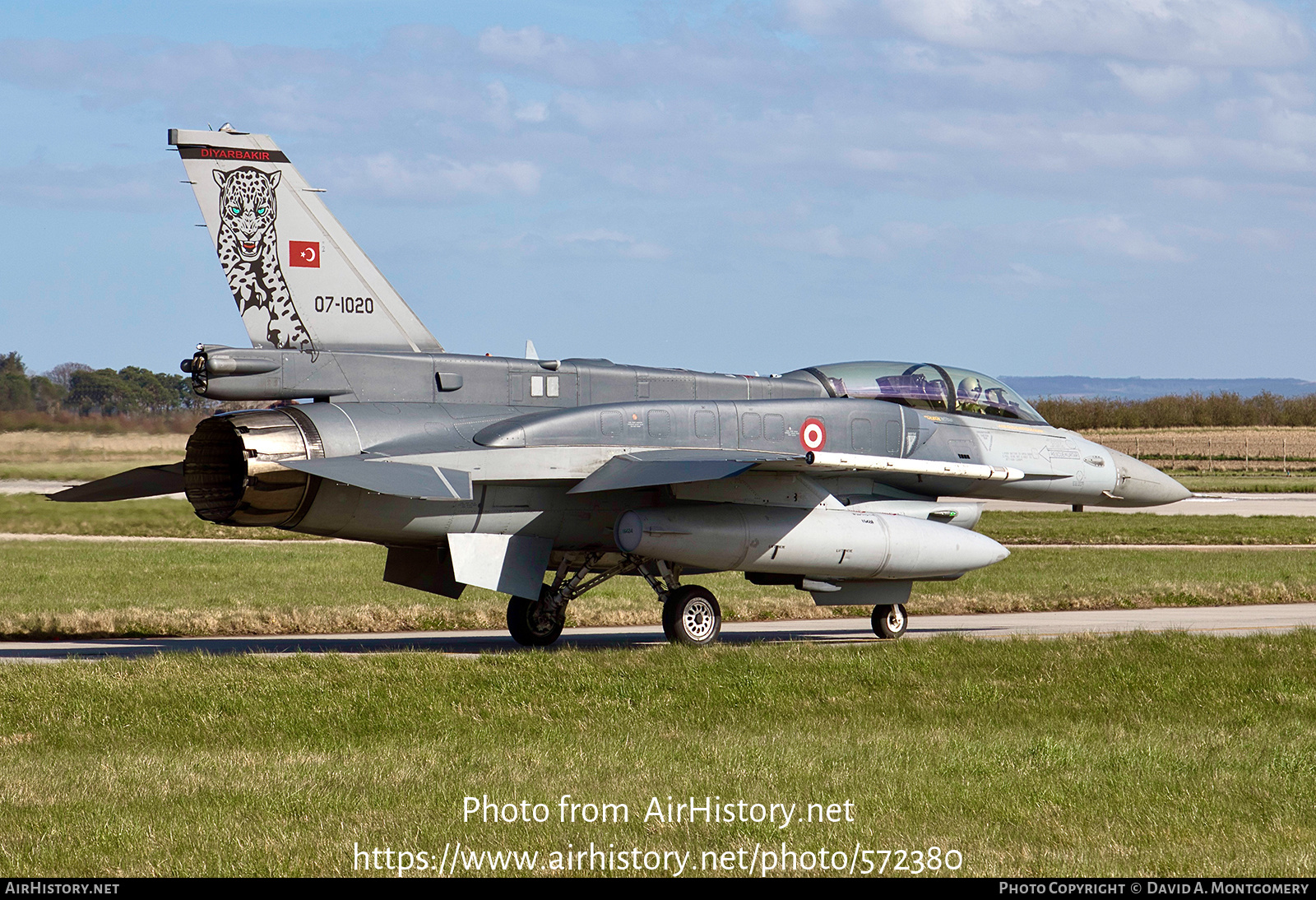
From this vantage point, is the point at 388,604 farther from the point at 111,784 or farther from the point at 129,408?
the point at 111,784

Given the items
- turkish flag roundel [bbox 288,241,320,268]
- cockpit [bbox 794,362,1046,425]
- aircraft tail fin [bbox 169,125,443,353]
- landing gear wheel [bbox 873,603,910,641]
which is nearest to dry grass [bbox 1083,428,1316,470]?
cockpit [bbox 794,362,1046,425]

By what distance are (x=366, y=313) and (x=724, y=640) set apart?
595 cm

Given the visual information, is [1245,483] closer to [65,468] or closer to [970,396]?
[970,396]

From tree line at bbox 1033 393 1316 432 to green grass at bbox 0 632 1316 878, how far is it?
79.5 metres

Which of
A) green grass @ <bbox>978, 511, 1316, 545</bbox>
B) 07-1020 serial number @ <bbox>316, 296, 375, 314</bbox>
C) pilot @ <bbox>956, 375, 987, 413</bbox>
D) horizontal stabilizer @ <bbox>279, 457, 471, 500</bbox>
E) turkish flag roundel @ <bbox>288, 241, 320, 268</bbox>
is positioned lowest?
green grass @ <bbox>978, 511, 1316, 545</bbox>

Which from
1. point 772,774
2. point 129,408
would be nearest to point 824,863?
point 772,774

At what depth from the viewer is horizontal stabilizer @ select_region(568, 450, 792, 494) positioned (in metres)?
13.8

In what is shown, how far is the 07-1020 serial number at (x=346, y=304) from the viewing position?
47.3ft

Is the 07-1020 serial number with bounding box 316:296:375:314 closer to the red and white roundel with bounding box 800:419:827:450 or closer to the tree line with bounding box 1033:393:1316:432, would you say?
the red and white roundel with bounding box 800:419:827:450

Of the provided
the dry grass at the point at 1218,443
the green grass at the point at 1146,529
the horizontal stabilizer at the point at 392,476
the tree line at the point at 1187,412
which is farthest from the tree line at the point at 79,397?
the tree line at the point at 1187,412

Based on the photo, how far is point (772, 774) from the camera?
8.46 meters

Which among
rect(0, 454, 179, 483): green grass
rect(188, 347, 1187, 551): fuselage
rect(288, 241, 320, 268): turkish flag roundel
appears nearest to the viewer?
rect(188, 347, 1187, 551): fuselage

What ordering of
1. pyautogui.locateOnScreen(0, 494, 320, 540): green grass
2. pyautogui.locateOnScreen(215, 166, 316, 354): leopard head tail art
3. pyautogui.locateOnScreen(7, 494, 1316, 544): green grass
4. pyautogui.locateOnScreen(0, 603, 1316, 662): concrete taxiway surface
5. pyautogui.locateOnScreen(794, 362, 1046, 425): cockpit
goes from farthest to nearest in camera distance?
pyautogui.locateOnScreen(7, 494, 1316, 544): green grass → pyautogui.locateOnScreen(0, 494, 320, 540): green grass → pyautogui.locateOnScreen(794, 362, 1046, 425): cockpit → pyautogui.locateOnScreen(0, 603, 1316, 662): concrete taxiway surface → pyautogui.locateOnScreen(215, 166, 316, 354): leopard head tail art

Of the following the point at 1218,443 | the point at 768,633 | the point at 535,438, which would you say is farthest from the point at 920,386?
the point at 1218,443
